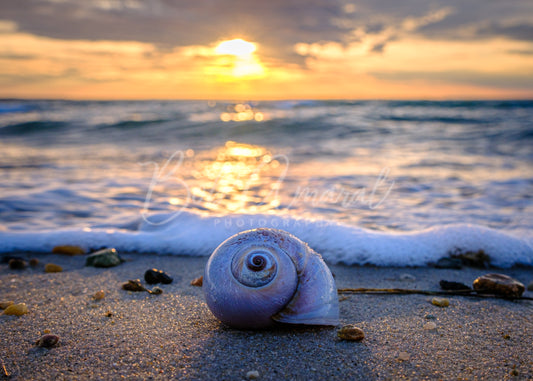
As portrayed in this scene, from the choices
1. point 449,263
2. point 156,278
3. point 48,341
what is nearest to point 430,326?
point 449,263

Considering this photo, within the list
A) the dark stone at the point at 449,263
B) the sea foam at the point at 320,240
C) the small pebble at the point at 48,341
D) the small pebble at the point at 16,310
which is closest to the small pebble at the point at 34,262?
the sea foam at the point at 320,240

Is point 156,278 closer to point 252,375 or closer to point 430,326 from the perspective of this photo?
point 252,375

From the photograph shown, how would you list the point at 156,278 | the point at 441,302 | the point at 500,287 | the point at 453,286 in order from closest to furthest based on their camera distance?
the point at 441,302 < the point at 500,287 < the point at 453,286 < the point at 156,278

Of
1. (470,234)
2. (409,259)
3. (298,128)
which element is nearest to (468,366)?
(409,259)

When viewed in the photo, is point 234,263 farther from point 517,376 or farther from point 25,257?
point 25,257

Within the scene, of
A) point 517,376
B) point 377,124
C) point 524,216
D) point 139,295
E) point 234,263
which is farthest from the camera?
point 377,124

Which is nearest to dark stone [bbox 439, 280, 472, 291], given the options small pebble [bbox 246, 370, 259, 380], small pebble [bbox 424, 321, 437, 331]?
small pebble [bbox 424, 321, 437, 331]

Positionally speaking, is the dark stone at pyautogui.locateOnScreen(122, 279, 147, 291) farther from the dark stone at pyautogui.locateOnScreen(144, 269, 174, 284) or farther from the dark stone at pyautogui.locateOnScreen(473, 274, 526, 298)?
the dark stone at pyautogui.locateOnScreen(473, 274, 526, 298)
